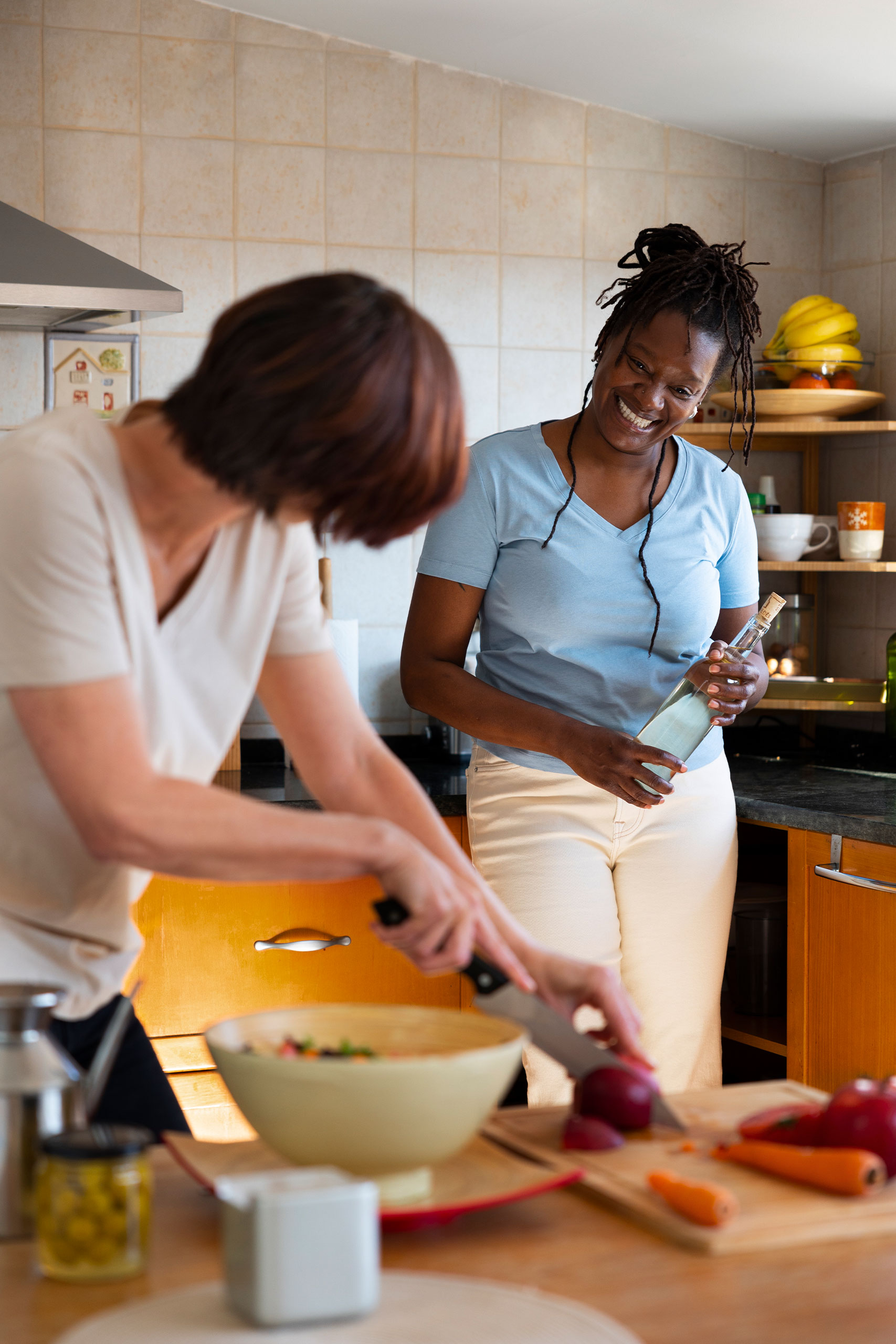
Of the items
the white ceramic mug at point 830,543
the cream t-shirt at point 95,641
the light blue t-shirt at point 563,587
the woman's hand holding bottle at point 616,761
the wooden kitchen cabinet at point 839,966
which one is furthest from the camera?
the white ceramic mug at point 830,543

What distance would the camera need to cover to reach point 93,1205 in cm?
80

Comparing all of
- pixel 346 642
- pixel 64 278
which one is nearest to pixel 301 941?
pixel 346 642

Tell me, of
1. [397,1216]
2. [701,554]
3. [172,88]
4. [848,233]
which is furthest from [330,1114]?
[848,233]

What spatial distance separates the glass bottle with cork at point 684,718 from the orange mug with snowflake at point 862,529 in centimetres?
90

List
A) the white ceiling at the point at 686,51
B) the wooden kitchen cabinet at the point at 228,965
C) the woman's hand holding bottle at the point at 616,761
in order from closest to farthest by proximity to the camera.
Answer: the woman's hand holding bottle at the point at 616,761 < the wooden kitchen cabinet at the point at 228,965 < the white ceiling at the point at 686,51

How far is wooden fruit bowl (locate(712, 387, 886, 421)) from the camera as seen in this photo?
277cm

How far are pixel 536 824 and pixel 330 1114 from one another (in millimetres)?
1032

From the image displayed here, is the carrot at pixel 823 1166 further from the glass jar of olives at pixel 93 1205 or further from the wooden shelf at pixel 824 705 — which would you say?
the wooden shelf at pixel 824 705

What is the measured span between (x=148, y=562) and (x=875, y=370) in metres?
2.23

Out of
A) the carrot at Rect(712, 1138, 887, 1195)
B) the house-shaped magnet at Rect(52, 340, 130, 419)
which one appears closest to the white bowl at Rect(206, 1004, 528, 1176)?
the carrot at Rect(712, 1138, 887, 1195)

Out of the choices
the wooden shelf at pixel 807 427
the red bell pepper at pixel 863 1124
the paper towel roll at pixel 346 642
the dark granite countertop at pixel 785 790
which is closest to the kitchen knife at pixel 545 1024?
the red bell pepper at pixel 863 1124

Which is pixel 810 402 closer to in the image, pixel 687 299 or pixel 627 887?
pixel 687 299

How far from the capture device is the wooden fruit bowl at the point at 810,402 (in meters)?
2.77

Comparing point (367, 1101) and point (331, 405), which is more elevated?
point (331, 405)
